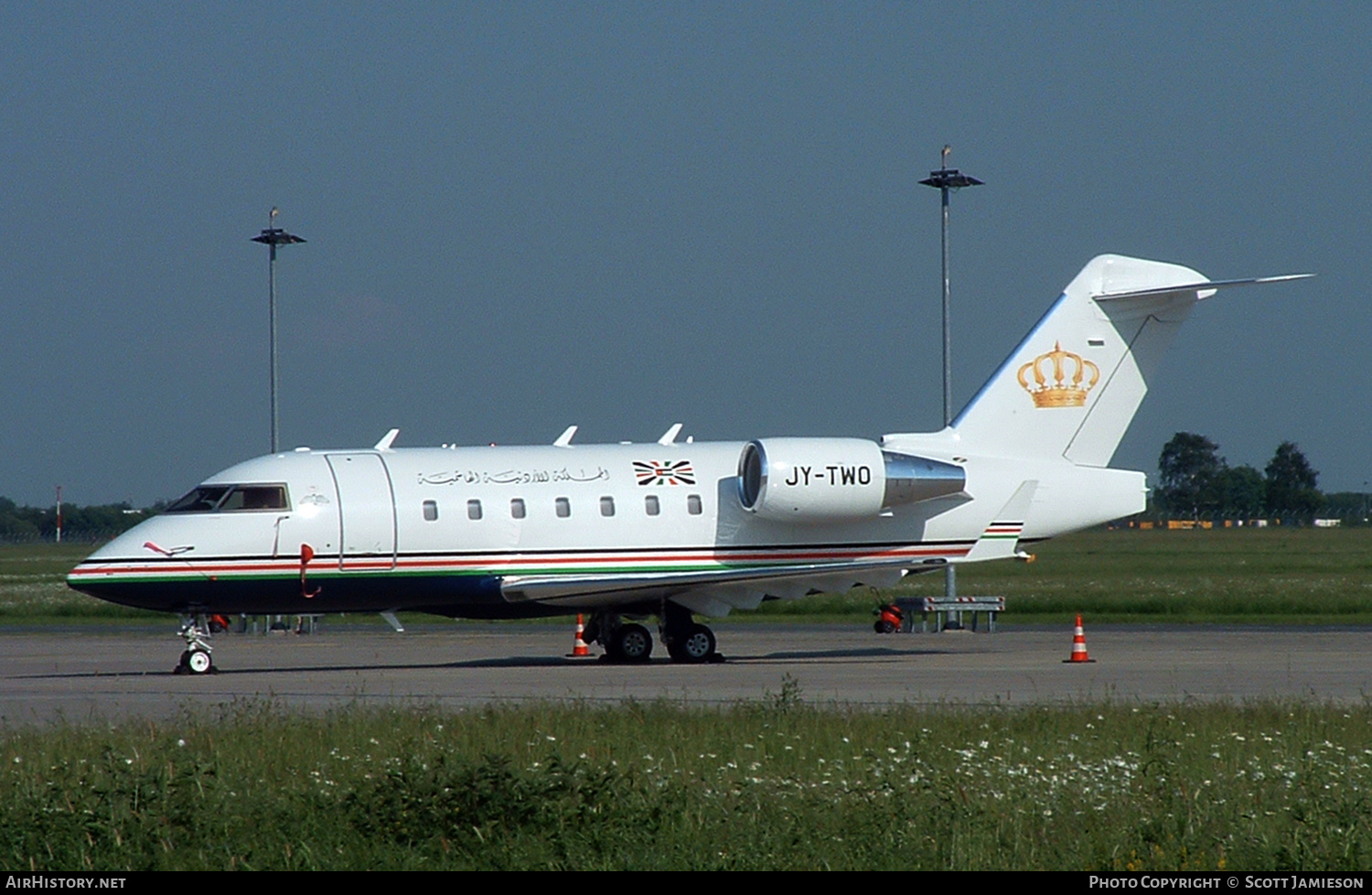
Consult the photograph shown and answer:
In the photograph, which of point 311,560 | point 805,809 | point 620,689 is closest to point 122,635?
point 311,560

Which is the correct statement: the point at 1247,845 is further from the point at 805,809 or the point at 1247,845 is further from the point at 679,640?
the point at 679,640

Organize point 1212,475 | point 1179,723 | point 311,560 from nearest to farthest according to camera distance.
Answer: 1. point 1179,723
2. point 311,560
3. point 1212,475

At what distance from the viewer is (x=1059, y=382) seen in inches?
1083

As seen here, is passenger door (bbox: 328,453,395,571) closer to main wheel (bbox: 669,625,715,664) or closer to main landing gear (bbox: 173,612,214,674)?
main landing gear (bbox: 173,612,214,674)

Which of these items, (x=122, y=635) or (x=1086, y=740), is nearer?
(x=1086, y=740)

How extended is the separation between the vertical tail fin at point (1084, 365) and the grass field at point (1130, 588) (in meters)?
9.22

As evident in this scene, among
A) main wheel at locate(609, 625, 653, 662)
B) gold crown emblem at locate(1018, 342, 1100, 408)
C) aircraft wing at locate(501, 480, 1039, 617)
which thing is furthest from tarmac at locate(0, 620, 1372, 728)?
gold crown emblem at locate(1018, 342, 1100, 408)

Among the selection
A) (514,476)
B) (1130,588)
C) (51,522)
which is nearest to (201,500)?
(514,476)

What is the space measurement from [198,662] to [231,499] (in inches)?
94.9

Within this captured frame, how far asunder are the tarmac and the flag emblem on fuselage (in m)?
2.83

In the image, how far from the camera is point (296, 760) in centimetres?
1214

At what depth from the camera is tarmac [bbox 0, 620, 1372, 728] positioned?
18234 mm

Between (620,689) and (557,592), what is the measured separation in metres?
5.40

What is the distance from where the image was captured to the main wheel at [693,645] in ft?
84.4
